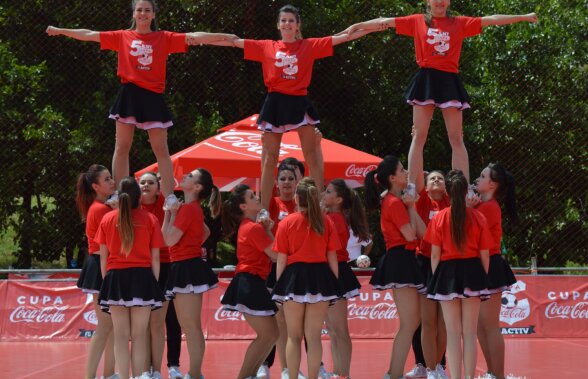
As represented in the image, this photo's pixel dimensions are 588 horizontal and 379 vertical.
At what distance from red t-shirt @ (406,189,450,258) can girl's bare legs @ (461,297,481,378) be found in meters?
0.73

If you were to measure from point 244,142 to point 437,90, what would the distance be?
12.4ft

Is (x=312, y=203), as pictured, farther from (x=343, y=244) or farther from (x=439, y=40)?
(x=439, y=40)

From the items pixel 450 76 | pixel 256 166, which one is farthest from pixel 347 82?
pixel 450 76

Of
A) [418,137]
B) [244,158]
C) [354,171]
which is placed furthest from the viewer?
[354,171]

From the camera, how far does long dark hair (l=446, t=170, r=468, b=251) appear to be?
638cm

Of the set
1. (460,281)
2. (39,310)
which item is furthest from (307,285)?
(39,310)

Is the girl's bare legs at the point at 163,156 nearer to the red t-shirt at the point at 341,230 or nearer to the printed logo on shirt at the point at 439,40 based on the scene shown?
the red t-shirt at the point at 341,230

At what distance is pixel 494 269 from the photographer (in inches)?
267

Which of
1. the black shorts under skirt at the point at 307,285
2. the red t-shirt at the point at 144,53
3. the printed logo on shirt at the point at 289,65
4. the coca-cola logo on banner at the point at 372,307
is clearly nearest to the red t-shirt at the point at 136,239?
the black shorts under skirt at the point at 307,285

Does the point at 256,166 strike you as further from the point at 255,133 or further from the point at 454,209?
the point at 454,209

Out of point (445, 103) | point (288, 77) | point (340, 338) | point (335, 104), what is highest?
point (335, 104)

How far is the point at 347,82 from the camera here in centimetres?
1479

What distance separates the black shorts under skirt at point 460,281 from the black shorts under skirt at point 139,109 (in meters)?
2.40

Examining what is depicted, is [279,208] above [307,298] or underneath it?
above
